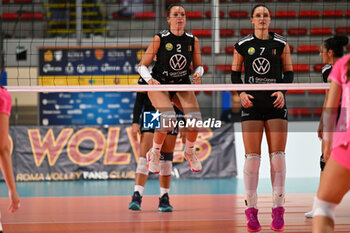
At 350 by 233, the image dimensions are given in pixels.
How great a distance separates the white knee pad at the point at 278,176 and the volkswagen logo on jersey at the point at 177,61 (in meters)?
1.58

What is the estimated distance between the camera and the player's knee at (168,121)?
5.96m

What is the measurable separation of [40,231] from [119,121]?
28.8ft

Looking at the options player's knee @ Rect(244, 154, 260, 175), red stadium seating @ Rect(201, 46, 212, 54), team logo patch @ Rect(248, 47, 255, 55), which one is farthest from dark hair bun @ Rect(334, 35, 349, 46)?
red stadium seating @ Rect(201, 46, 212, 54)

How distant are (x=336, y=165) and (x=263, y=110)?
2236 millimetres

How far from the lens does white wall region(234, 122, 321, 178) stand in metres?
11.5

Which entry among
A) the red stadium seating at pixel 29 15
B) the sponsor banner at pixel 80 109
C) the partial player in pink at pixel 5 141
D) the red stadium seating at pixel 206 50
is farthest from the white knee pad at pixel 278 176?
the red stadium seating at pixel 29 15

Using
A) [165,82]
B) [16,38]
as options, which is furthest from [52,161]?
[165,82]

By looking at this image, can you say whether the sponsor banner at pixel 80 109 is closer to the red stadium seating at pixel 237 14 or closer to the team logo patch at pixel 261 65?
the red stadium seating at pixel 237 14

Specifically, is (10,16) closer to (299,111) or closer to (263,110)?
(299,111)

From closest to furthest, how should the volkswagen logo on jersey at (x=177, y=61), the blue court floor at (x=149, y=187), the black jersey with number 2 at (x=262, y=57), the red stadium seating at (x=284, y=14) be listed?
the black jersey with number 2 at (x=262, y=57) < the volkswagen logo on jersey at (x=177, y=61) < the blue court floor at (x=149, y=187) < the red stadium seating at (x=284, y=14)

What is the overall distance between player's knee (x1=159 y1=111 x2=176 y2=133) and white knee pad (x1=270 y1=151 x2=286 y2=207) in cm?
131

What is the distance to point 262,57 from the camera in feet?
17.5

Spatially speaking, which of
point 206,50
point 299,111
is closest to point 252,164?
point 299,111

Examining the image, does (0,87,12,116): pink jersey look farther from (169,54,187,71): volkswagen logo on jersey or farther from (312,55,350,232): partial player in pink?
(169,54,187,71): volkswagen logo on jersey
